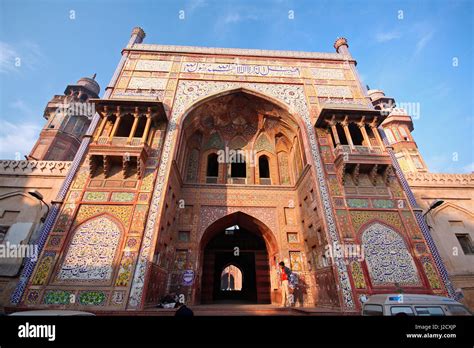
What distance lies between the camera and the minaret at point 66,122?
61.0 ft

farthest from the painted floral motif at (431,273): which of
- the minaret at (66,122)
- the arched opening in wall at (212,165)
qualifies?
the minaret at (66,122)

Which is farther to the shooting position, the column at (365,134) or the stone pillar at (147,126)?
the column at (365,134)

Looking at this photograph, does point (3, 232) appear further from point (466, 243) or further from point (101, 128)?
point (466, 243)

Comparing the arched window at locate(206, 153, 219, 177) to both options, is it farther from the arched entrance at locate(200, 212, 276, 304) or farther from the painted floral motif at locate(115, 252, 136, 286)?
the painted floral motif at locate(115, 252, 136, 286)

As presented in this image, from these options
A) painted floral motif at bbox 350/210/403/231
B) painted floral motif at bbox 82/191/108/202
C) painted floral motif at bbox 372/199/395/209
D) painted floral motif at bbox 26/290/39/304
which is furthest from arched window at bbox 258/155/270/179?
painted floral motif at bbox 26/290/39/304

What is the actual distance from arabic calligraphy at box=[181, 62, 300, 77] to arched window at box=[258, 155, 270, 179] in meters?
5.00

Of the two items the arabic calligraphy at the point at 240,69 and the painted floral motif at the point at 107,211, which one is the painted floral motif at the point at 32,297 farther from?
the arabic calligraphy at the point at 240,69

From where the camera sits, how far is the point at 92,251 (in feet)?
24.7

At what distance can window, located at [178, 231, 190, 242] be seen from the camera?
10562mm

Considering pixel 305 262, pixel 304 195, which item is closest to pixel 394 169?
pixel 304 195

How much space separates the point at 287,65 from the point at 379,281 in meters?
12.1

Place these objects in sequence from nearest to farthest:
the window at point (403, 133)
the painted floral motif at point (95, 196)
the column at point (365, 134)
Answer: the painted floral motif at point (95, 196), the column at point (365, 134), the window at point (403, 133)

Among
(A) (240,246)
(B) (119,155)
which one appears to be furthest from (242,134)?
(B) (119,155)
